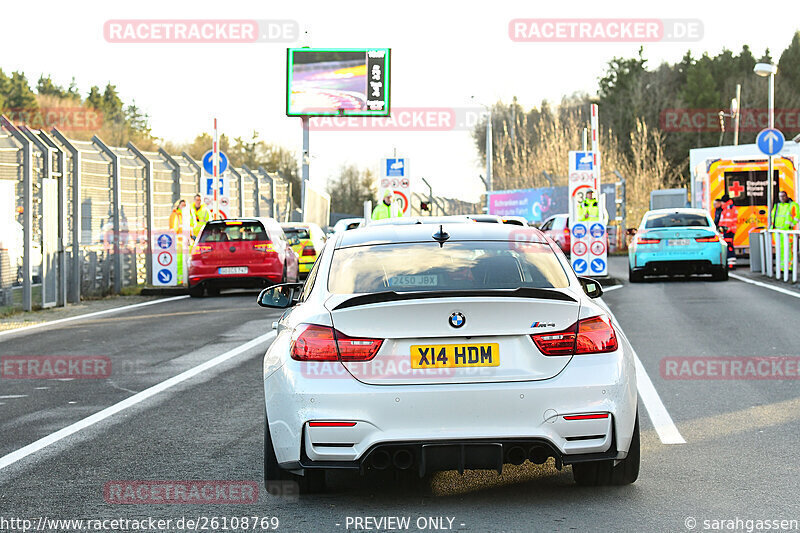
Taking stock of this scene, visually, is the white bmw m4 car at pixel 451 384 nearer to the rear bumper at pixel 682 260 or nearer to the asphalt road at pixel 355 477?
the asphalt road at pixel 355 477

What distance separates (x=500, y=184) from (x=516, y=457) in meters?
66.2

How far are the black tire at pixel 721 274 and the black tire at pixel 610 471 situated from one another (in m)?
19.1

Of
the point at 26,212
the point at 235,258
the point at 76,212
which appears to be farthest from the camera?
the point at 235,258

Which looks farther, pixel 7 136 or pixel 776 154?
pixel 776 154

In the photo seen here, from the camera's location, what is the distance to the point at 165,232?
25312 mm

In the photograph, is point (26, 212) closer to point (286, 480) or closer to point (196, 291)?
point (196, 291)

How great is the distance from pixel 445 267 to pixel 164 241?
64.4 feet

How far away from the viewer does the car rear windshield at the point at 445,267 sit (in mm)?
6195

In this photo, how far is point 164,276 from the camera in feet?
83.7

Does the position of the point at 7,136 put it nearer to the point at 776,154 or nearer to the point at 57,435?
the point at 57,435

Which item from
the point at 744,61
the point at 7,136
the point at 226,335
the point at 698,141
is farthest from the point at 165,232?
the point at 744,61

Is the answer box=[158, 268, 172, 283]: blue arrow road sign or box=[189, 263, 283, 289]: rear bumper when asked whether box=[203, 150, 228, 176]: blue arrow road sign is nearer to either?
box=[158, 268, 172, 283]: blue arrow road sign

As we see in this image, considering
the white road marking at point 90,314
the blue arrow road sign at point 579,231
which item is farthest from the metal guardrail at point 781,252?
the white road marking at point 90,314

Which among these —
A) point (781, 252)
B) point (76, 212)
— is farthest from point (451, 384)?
point (781, 252)
